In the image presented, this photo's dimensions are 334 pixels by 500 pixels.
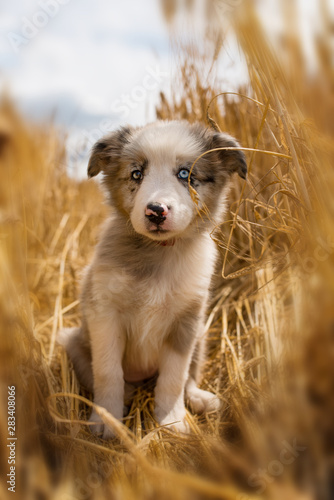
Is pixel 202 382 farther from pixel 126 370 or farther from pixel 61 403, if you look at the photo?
pixel 61 403

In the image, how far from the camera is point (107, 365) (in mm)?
2438

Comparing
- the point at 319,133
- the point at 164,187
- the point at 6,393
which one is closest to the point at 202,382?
the point at 164,187

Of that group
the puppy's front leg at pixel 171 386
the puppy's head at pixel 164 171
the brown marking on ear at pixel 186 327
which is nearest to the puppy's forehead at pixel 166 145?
the puppy's head at pixel 164 171

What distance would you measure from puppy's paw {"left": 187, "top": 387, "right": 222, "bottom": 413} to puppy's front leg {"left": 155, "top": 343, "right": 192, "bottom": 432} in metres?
0.20

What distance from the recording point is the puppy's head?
2.23 meters

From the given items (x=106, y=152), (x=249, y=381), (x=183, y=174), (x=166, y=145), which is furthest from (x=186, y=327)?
(x=106, y=152)

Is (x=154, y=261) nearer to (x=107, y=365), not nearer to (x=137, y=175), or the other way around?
(x=137, y=175)

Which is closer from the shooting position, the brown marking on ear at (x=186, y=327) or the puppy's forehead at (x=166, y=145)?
the puppy's forehead at (x=166, y=145)

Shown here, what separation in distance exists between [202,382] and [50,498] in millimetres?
1912

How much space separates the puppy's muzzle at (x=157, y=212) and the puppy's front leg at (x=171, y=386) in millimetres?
859

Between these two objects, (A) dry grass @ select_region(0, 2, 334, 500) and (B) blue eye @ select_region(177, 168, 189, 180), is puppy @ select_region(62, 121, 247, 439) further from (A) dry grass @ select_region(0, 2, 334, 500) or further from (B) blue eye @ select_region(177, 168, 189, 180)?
(A) dry grass @ select_region(0, 2, 334, 500)

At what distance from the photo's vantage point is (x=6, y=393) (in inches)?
56.0

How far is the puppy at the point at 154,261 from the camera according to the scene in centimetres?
239

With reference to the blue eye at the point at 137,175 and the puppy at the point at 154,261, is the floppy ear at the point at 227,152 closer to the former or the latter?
the puppy at the point at 154,261
